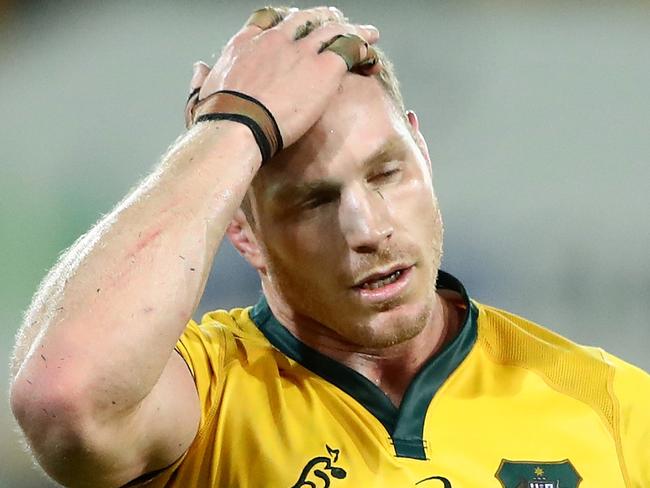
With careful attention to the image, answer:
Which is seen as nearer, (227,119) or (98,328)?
(98,328)

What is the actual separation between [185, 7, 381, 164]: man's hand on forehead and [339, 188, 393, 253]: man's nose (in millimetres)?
122

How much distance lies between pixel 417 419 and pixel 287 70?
0.53 metres

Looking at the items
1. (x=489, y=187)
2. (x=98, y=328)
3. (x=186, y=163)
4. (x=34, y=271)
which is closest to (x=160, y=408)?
(x=98, y=328)

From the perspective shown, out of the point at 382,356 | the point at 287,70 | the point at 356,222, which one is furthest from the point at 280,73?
the point at 382,356

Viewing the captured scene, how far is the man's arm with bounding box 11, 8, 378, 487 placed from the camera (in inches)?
45.0

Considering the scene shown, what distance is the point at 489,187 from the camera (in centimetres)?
312

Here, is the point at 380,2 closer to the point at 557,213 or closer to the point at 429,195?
the point at 557,213

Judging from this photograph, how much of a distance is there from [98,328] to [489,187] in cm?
212

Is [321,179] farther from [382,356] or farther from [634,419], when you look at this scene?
[634,419]

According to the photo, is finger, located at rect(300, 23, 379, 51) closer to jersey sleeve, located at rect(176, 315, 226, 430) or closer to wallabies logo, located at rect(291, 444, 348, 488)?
jersey sleeve, located at rect(176, 315, 226, 430)

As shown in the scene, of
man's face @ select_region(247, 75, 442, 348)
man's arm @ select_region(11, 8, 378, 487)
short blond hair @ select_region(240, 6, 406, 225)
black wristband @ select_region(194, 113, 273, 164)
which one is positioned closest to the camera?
man's arm @ select_region(11, 8, 378, 487)

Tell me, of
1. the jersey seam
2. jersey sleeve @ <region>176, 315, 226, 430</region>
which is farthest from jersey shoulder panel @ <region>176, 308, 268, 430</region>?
the jersey seam

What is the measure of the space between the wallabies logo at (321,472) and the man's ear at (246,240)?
1.06ft

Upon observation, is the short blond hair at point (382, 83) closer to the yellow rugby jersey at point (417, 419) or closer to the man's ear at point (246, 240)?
the man's ear at point (246, 240)
